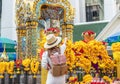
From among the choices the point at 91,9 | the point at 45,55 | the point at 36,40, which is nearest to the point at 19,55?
the point at 36,40

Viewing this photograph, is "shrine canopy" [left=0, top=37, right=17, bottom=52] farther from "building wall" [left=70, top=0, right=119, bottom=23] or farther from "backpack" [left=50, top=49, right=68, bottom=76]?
"backpack" [left=50, top=49, right=68, bottom=76]

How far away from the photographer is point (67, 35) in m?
13.6

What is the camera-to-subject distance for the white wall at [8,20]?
2567 cm

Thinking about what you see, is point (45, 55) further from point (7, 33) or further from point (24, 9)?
point (7, 33)

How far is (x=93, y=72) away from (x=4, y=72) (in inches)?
121

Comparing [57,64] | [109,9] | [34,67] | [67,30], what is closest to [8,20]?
[109,9]

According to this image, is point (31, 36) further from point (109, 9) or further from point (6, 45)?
point (109, 9)

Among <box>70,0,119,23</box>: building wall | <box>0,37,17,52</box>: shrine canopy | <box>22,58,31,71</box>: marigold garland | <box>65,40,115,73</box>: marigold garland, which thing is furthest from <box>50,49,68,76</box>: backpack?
<box>70,0,119,23</box>: building wall

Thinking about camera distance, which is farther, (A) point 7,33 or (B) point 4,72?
(A) point 7,33

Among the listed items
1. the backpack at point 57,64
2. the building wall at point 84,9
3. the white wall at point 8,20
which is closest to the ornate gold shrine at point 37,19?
the backpack at point 57,64

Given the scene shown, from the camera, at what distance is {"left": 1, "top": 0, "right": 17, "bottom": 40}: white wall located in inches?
1011

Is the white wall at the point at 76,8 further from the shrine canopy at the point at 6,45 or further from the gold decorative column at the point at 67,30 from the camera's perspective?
the gold decorative column at the point at 67,30

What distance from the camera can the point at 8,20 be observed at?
26.0 meters

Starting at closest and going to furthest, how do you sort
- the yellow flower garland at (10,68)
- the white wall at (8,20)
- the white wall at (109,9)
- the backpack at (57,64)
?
the backpack at (57,64)
the yellow flower garland at (10,68)
the white wall at (109,9)
the white wall at (8,20)
